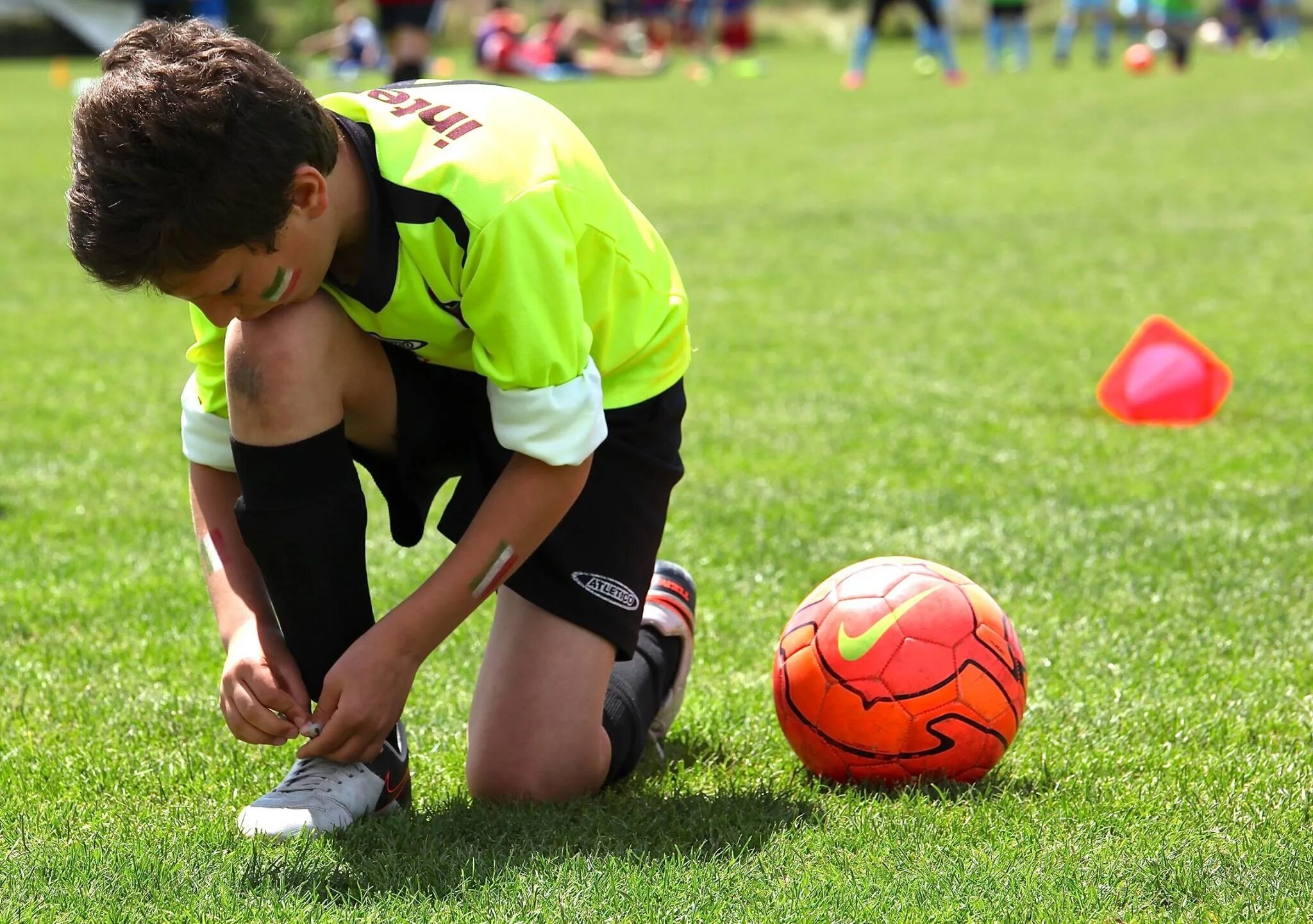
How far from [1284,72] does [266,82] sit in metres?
21.3

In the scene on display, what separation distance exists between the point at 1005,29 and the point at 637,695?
78.7ft

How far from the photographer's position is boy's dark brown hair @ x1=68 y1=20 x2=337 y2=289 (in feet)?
6.56

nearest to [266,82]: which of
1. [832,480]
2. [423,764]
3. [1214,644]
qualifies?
[423,764]

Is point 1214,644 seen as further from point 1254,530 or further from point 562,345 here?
point 562,345

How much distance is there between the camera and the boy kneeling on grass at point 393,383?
2.05 meters

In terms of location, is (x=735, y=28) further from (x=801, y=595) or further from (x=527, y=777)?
(x=527, y=777)

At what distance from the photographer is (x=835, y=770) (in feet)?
8.61

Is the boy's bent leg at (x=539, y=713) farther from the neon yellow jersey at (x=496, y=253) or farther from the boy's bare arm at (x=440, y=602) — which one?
the neon yellow jersey at (x=496, y=253)

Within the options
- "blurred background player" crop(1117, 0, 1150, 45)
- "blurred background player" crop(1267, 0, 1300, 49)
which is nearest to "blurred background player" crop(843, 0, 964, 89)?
"blurred background player" crop(1117, 0, 1150, 45)

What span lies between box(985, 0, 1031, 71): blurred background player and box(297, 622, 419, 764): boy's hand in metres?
22.8

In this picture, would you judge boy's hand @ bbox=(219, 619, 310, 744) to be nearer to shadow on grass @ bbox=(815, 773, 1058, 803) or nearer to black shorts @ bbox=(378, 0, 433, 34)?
shadow on grass @ bbox=(815, 773, 1058, 803)

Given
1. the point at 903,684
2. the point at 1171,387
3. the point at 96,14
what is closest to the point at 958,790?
the point at 903,684

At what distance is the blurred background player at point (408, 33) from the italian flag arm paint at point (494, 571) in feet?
38.7

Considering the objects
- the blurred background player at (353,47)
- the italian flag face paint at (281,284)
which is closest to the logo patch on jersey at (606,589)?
the italian flag face paint at (281,284)
